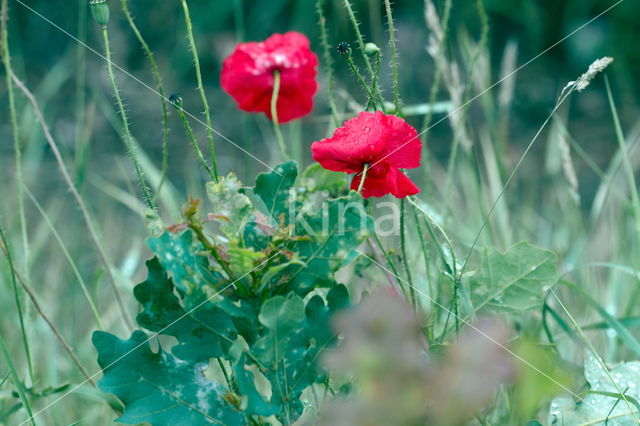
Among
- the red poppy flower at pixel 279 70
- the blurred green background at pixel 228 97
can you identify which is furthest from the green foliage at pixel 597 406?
the blurred green background at pixel 228 97

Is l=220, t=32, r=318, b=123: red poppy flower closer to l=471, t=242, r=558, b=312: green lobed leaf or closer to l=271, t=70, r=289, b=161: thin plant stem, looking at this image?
l=271, t=70, r=289, b=161: thin plant stem

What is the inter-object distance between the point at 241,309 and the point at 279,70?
398 mm

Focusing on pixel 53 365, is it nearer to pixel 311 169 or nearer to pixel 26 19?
pixel 311 169

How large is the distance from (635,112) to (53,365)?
158 centimetres

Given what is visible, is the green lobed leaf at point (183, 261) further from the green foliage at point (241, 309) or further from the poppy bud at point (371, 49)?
the poppy bud at point (371, 49)

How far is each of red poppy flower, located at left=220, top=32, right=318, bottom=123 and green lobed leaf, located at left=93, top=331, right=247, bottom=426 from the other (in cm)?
37

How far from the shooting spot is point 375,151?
0.66 meters

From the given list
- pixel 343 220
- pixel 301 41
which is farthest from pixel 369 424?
pixel 301 41

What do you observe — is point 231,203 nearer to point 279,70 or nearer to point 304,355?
point 304,355

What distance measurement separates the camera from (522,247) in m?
0.74

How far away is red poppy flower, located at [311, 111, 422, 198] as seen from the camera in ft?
2.15

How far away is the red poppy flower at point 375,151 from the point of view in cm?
65

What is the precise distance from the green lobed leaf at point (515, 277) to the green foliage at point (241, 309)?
0.18 meters

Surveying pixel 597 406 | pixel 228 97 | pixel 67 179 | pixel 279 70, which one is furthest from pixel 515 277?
pixel 228 97
